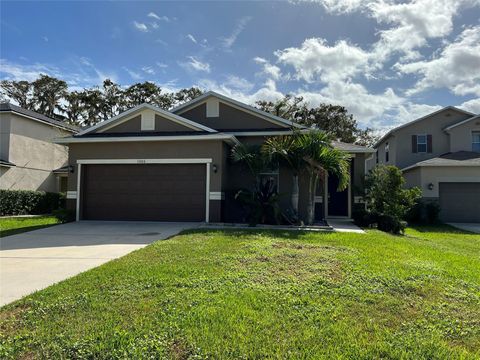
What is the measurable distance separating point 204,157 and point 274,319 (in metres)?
9.48

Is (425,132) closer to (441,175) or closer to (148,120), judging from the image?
(441,175)

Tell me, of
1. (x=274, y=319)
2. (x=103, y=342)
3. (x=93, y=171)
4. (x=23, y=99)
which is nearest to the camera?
(x=103, y=342)

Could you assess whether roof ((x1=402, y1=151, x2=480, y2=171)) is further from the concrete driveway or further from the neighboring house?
the neighboring house

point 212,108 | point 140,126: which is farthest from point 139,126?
point 212,108

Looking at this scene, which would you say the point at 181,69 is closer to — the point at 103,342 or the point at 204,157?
the point at 204,157

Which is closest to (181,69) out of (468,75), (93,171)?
(93,171)

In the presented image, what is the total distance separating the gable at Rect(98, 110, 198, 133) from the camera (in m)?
13.4

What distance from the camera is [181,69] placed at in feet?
64.4

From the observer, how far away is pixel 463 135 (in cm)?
2020

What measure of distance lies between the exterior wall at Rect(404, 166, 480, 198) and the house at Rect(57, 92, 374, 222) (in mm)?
5923

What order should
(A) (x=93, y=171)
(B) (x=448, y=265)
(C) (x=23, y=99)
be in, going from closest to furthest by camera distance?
1. (B) (x=448, y=265)
2. (A) (x=93, y=171)
3. (C) (x=23, y=99)

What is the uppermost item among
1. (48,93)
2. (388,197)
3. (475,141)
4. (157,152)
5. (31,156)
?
(48,93)

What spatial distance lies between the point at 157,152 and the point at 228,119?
13.4 feet

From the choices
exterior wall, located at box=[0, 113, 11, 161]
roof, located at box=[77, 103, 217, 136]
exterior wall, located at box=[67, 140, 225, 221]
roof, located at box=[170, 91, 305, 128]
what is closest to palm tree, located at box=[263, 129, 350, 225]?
exterior wall, located at box=[67, 140, 225, 221]
